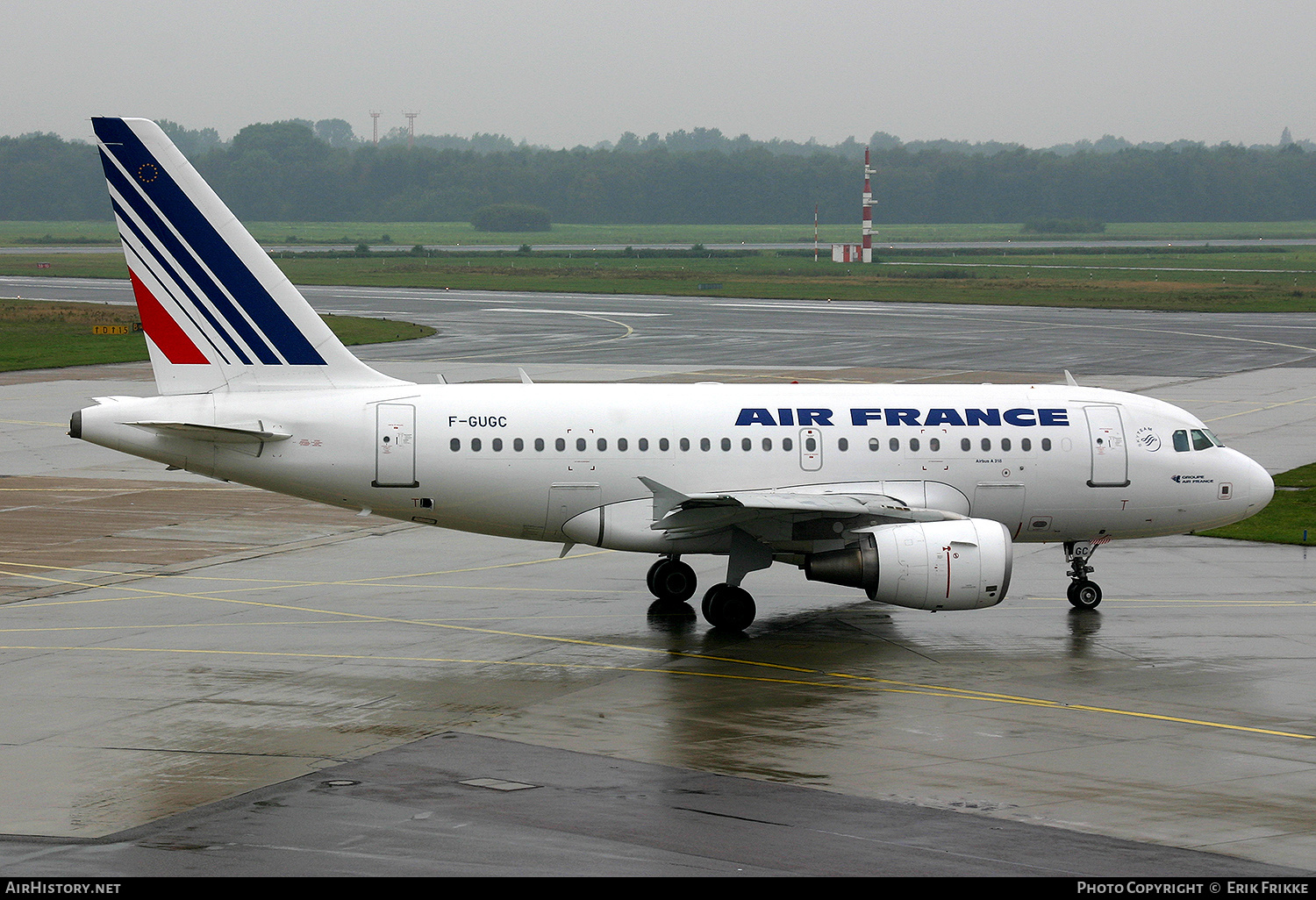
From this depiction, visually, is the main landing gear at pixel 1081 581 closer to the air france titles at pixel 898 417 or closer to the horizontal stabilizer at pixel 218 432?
the air france titles at pixel 898 417

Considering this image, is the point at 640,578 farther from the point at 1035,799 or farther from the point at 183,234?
the point at 1035,799

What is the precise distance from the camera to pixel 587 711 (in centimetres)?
2245

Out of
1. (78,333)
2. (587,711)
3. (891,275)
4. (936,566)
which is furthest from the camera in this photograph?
(891,275)

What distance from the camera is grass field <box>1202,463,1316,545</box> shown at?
36812 millimetres

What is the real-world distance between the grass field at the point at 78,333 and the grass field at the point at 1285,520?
54.4 meters

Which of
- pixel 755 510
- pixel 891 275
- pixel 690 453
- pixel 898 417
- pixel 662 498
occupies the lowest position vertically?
pixel 755 510

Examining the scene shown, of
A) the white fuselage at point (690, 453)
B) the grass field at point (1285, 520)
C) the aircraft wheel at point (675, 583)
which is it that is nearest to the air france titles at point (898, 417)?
the white fuselage at point (690, 453)

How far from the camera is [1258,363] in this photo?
7512cm

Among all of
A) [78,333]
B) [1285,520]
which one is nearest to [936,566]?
[1285,520]

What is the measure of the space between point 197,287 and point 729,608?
39.3 ft

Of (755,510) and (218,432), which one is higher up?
(218,432)

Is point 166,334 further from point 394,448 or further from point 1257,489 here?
point 1257,489

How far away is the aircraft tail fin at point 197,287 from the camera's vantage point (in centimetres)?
2703
